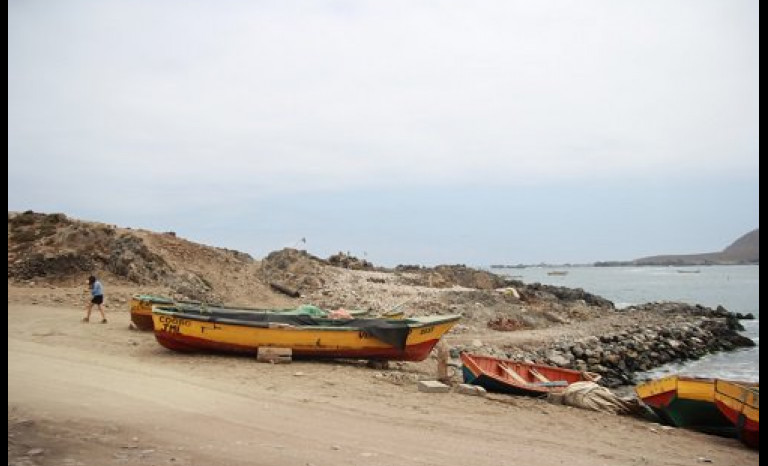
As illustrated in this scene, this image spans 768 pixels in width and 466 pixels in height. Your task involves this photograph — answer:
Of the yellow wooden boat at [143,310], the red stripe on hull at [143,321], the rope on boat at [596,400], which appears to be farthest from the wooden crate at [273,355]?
the rope on boat at [596,400]

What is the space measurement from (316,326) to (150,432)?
6876mm

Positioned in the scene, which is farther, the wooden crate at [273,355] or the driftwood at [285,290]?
the driftwood at [285,290]

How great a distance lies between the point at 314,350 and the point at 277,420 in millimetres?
5505

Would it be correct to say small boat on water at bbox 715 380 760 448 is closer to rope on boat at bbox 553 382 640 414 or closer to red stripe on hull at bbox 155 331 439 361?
rope on boat at bbox 553 382 640 414

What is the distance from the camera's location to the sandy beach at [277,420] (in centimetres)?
630

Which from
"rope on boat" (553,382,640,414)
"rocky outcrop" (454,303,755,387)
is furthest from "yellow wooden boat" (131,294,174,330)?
"rope on boat" (553,382,640,414)

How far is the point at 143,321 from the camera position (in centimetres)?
1641

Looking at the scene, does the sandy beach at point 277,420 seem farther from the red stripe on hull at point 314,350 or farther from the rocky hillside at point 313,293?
the rocky hillside at point 313,293

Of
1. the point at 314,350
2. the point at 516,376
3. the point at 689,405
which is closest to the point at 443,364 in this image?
the point at 516,376

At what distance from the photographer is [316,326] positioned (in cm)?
1352

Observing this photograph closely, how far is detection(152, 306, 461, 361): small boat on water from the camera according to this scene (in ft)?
42.7

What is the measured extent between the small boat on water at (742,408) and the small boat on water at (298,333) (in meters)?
6.21

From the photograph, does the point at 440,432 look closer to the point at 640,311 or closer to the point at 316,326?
the point at 316,326

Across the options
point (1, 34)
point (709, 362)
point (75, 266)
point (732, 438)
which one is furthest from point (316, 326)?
point (709, 362)
